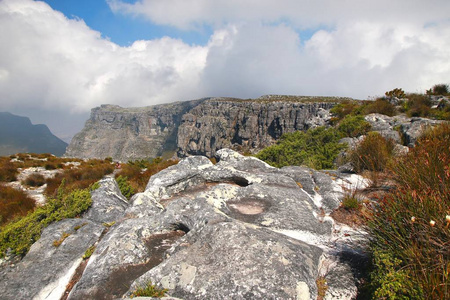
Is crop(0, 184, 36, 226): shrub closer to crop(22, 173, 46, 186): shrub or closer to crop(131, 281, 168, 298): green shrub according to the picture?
crop(22, 173, 46, 186): shrub

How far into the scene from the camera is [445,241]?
2.51 m

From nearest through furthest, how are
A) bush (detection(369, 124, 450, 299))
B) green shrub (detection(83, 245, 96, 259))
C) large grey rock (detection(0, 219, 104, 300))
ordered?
bush (detection(369, 124, 450, 299)), large grey rock (detection(0, 219, 104, 300)), green shrub (detection(83, 245, 96, 259))

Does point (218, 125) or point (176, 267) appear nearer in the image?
point (176, 267)

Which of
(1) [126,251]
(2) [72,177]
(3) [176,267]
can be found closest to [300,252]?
(3) [176,267]

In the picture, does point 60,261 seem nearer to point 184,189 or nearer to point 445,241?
point 184,189

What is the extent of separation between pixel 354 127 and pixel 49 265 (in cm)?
2189

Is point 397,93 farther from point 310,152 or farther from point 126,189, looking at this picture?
point 126,189

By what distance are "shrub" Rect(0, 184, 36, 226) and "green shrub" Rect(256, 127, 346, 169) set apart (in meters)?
14.6

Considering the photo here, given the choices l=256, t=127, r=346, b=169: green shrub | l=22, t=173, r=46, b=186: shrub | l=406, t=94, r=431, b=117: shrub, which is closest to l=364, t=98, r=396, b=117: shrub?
l=406, t=94, r=431, b=117: shrub

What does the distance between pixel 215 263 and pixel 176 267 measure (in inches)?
23.9

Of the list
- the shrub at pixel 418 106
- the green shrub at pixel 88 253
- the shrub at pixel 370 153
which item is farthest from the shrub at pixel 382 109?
the green shrub at pixel 88 253

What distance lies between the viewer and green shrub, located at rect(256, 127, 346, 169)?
14.6 m

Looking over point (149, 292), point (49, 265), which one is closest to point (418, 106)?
point (149, 292)

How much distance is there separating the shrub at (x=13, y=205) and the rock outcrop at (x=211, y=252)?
15.3ft
